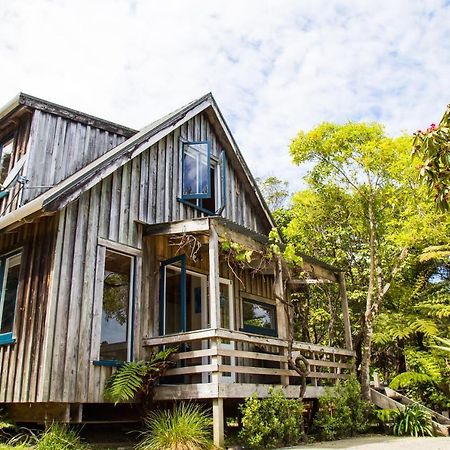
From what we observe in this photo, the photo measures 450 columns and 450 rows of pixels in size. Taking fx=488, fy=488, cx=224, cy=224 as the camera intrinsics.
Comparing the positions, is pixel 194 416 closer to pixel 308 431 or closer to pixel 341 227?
pixel 308 431

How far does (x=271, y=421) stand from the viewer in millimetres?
7648

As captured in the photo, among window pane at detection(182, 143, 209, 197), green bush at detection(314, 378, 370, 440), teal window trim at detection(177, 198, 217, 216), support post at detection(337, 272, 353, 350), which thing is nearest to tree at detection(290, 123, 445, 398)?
support post at detection(337, 272, 353, 350)

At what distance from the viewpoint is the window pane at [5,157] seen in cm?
1023

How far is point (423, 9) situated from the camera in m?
5.69

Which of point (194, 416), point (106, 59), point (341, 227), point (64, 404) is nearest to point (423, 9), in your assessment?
point (106, 59)

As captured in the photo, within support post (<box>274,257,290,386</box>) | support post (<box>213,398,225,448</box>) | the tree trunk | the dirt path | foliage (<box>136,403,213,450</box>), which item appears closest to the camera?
foliage (<box>136,403,213,450</box>)

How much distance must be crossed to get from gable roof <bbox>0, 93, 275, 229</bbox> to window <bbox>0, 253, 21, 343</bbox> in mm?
1016

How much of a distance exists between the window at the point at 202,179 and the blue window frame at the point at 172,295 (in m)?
1.73

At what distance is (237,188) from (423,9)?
24.9 ft

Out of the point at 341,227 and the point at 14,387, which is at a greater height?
the point at 341,227

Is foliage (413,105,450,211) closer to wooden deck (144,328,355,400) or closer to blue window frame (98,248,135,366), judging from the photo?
wooden deck (144,328,355,400)

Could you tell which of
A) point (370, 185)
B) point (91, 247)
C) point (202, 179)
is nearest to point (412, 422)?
point (370, 185)

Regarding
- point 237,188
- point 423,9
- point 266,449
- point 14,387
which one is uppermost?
point 237,188

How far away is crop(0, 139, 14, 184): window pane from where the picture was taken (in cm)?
1023
